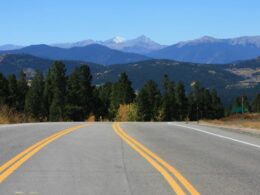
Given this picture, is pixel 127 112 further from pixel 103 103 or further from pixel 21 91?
pixel 21 91

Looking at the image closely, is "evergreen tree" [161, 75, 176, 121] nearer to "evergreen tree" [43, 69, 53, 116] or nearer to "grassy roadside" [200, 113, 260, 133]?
"evergreen tree" [43, 69, 53, 116]

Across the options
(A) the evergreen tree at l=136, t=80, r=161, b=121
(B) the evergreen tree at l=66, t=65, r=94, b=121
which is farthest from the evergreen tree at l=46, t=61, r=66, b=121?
(A) the evergreen tree at l=136, t=80, r=161, b=121

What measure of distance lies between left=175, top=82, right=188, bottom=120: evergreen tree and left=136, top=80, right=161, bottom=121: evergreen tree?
1020 cm

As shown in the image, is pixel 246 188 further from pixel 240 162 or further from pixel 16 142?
pixel 16 142

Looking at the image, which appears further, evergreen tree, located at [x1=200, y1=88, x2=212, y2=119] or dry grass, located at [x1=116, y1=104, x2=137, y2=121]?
evergreen tree, located at [x1=200, y1=88, x2=212, y2=119]

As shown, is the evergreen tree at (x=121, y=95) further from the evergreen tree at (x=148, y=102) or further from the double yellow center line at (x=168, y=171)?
the double yellow center line at (x=168, y=171)

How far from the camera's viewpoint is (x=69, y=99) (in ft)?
357

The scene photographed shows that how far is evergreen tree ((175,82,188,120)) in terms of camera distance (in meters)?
140

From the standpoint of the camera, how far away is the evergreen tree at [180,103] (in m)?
140

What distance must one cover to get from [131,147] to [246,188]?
22.0ft

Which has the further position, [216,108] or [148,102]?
[216,108]

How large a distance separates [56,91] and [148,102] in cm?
2556

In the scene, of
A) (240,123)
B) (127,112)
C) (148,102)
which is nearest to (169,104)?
(148,102)

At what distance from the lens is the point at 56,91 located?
108m
